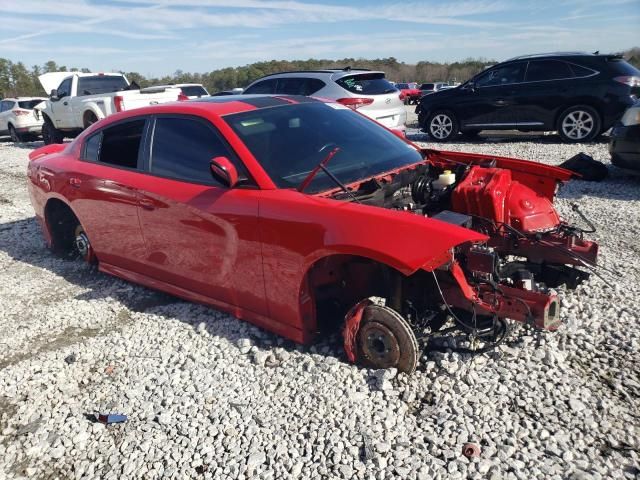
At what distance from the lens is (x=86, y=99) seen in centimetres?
1285

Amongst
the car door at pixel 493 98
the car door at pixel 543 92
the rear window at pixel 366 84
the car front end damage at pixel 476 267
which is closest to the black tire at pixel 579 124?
the car door at pixel 543 92

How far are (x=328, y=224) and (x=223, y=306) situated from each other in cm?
120

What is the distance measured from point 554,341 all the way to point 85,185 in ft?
13.0

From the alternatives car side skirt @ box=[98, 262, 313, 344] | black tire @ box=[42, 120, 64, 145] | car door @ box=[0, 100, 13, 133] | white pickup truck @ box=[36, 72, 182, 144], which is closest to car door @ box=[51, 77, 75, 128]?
white pickup truck @ box=[36, 72, 182, 144]

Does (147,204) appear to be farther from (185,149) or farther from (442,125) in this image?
(442,125)

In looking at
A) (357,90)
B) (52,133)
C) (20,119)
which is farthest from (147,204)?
(20,119)

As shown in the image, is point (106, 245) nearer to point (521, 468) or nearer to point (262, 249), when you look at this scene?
point (262, 249)

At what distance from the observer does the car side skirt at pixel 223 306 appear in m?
3.18

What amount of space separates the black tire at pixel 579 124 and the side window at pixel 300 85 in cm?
501

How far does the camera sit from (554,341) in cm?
320

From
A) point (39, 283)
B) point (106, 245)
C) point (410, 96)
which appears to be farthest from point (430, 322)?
point (410, 96)

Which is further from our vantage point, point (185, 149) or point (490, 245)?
point (185, 149)

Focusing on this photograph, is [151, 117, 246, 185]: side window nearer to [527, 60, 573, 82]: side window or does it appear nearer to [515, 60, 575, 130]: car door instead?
[515, 60, 575, 130]: car door

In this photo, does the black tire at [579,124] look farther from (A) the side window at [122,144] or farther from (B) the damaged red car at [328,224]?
(A) the side window at [122,144]
